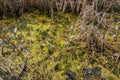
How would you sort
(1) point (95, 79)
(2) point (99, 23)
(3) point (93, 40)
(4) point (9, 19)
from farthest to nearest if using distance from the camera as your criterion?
(4) point (9, 19), (2) point (99, 23), (3) point (93, 40), (1) point (95, 79)

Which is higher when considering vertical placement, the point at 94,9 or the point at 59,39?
the point at 94,9

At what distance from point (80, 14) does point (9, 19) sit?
1.95 feet

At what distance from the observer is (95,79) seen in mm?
1958

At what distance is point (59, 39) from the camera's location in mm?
2229

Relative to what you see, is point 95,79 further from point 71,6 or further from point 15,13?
point 15,13

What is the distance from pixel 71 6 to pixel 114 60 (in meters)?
0.63

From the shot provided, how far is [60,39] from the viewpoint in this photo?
223 centimetres

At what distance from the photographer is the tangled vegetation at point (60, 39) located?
1.99 meters

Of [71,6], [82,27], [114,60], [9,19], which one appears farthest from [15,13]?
[114,60]

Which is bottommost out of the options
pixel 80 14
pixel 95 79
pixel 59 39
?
pixel 95 79

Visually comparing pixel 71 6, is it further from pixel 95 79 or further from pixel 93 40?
pixel 95 79

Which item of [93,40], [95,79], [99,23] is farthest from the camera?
[99,23]

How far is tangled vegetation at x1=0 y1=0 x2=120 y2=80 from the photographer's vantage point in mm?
1987

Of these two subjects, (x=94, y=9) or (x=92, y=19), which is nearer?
(x=92, y=19)
